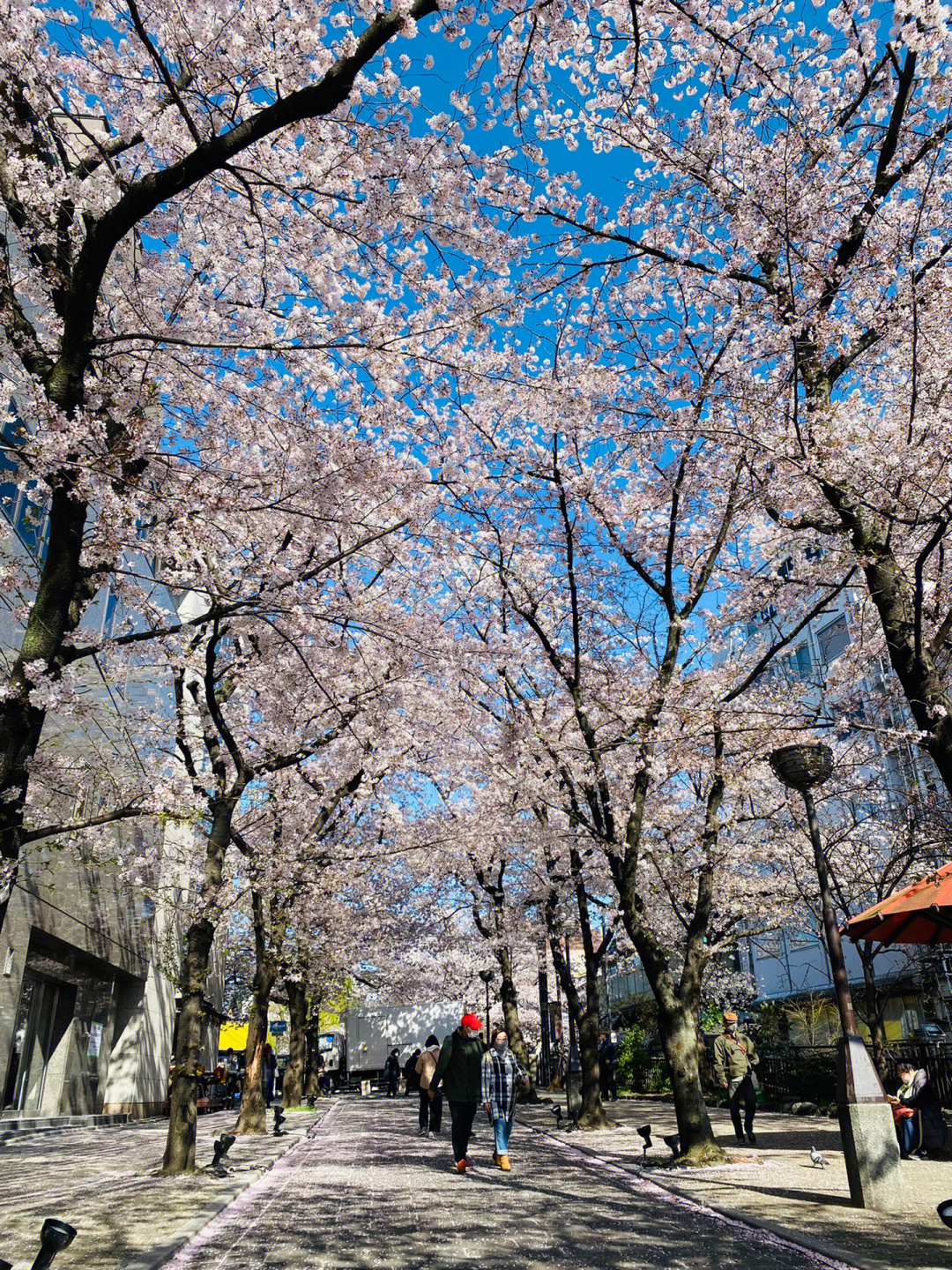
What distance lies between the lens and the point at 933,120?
28.0 feet

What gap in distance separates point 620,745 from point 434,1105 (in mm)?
9266

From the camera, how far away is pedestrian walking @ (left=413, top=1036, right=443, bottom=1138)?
1662 centimetres

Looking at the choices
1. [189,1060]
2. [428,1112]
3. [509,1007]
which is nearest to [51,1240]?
[189,1060]

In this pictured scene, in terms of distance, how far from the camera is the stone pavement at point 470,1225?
6.27 metres

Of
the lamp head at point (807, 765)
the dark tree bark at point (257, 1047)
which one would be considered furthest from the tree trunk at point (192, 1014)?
the lamp head at point (807, 765)

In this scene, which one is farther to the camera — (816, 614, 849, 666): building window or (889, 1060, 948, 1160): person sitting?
(816, 614, 849, 666): building window

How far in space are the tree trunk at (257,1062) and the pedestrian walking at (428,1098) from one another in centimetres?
299

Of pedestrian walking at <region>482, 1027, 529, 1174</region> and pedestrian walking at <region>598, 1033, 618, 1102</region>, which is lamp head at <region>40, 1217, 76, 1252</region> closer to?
pedestrian walking at <region>482, 1027, 529, 1174</region>

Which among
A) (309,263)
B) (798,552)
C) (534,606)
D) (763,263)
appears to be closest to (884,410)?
(798,552)

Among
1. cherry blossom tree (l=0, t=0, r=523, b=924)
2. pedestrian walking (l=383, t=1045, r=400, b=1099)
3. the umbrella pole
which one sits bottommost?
pedestrian walking (l=383, t=1045, r=400, b=1099)

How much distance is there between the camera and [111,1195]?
946 centimetres

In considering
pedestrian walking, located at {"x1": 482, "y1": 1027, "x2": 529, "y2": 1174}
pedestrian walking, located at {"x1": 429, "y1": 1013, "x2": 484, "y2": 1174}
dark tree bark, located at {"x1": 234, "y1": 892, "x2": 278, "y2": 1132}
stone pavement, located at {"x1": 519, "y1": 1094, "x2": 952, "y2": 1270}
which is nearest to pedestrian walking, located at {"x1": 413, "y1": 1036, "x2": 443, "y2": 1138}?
stone pavement, located at {"x1": 519, "y1": 1094, "x2": 952, "y2": 1270}

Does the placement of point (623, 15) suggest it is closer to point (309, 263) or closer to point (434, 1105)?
point (309, 263)

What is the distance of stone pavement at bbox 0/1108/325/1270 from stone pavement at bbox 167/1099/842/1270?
31 cm
